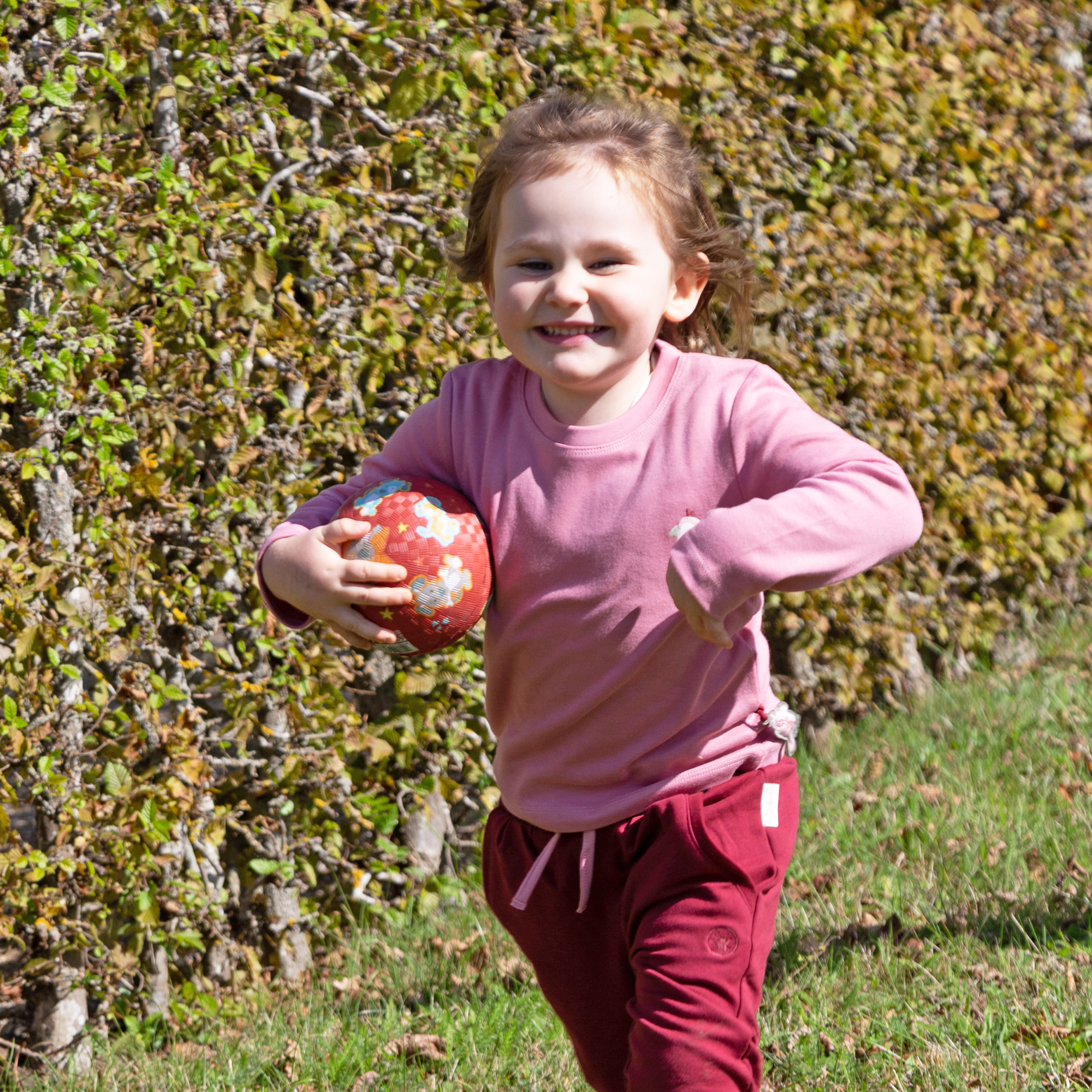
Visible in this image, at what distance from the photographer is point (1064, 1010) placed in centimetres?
290

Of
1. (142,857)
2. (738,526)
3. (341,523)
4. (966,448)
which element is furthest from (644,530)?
(966,448)

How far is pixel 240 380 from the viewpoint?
3.49m

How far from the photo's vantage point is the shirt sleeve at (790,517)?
189cm

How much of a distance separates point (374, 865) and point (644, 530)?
7.03 ft

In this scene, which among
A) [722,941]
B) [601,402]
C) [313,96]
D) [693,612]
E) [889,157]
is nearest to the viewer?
[693,612]

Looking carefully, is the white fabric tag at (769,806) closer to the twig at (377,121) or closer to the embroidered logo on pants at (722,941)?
the embroidered logo on pants at (722,941)

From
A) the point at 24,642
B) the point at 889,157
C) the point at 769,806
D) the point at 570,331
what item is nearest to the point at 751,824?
the point at 769,806

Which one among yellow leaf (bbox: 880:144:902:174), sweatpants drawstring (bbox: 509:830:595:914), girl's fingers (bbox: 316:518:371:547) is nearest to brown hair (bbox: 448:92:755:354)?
girl's fingers (bbox: 316:518:371:547)

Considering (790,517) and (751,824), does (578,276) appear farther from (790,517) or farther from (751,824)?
(751,824)

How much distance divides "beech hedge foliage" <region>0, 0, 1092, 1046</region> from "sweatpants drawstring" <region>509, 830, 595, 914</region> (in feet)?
4.68

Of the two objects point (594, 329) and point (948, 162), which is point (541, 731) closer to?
point (594, 329)

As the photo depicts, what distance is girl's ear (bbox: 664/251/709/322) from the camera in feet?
8.04

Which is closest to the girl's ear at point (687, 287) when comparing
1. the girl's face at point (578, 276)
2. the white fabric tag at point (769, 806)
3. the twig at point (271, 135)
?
the girl's face at point (578, 276)

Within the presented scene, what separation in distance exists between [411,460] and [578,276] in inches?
22.1
